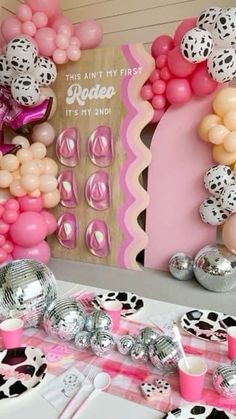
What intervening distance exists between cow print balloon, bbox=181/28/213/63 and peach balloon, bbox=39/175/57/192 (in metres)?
0.85

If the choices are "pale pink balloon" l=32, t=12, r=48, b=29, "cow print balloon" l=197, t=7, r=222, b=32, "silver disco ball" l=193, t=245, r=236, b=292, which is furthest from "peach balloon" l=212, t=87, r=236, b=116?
"pale pink balloon" l=32, t=12, r=48, b=29

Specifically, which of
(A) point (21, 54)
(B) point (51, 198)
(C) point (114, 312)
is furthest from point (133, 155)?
(C) point (114, 312)

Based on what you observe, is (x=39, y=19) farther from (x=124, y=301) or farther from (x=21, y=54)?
(x=124, y=301)

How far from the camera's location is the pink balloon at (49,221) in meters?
1.78

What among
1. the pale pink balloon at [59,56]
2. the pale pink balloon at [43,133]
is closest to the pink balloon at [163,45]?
the pale pink balloon at [59,56]

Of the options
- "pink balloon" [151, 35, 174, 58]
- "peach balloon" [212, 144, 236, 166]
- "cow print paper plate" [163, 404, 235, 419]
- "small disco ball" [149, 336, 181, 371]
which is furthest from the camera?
"pink balloon" [151, 35, 174, 58]

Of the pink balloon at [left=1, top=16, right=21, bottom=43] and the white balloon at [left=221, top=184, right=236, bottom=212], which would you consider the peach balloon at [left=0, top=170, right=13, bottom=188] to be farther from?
the white balloon at [left=221, top=184, right=236, bottom=212]

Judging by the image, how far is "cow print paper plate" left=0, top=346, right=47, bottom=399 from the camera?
2.42ft

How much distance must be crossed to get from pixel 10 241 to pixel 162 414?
4.07 ft

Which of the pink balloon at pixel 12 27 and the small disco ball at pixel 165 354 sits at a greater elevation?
the pink balloon at pixel 12 27

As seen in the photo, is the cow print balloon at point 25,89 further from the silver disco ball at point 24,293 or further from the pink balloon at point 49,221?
the silver disco ball at point 24,293

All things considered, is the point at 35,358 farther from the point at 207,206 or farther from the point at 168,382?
the point at 207,206

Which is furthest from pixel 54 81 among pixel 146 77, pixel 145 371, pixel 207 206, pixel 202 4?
pixel 145 371

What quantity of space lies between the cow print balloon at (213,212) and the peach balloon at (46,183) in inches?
29.2
